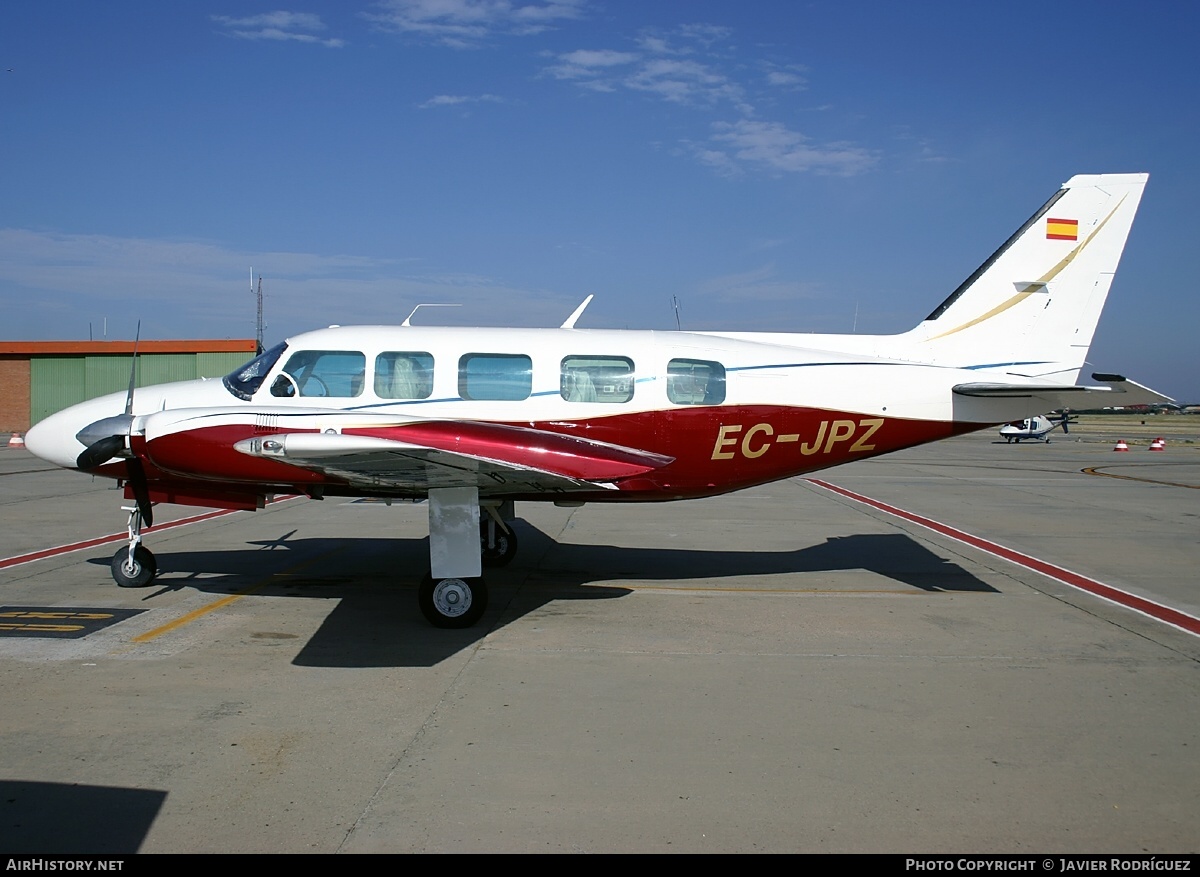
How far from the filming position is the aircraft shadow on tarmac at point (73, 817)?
3941mm

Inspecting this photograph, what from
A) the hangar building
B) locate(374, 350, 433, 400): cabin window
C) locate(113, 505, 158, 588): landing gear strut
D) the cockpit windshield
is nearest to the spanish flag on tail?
locate(374, 350, 433, 400): cabin window

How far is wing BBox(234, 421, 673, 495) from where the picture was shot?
6.70m

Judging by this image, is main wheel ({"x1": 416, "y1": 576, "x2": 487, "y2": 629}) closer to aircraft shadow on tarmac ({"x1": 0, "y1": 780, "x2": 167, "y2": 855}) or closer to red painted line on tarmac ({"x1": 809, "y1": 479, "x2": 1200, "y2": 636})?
aircraft shadow on tarmac ({"x1": 0, "y1": 780, "x2": 167, "y2": 855})

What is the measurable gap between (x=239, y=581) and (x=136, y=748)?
490cm

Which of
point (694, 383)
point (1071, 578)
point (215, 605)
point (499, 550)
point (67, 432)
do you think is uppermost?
point (694, 383)

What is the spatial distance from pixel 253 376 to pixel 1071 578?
964 cm

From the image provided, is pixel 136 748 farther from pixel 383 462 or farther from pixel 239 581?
pixel 239 581

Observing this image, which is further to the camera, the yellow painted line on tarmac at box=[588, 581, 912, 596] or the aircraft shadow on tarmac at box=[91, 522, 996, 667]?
the yellow painted line on tarmac at box=[588, 581, 912, 596]

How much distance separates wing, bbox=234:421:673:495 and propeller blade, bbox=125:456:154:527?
77.0 inches

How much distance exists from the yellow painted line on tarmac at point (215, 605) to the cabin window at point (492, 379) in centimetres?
310

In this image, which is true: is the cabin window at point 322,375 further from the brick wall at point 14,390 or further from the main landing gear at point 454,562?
the brick wall at point 14,390

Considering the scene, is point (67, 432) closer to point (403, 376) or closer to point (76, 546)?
point (403, 376)

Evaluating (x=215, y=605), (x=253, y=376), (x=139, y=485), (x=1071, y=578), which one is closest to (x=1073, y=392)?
(x=1071, y=578)

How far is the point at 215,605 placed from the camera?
8.55m
